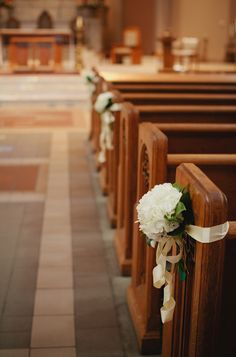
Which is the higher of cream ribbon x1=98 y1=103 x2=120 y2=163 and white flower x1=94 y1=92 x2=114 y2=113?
white flower x1=94 y1=92 x2=114 y2=113

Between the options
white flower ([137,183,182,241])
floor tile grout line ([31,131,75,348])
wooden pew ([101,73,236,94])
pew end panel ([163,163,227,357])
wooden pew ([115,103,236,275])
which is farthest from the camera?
wooden pew ([101,73,236,94])

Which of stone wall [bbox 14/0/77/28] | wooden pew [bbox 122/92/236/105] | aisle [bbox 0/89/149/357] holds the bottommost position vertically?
aisle [bbox 0/89/149/357]

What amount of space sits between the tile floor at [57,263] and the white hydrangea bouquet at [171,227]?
0.79m

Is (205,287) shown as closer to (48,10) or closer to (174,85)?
(174,85)

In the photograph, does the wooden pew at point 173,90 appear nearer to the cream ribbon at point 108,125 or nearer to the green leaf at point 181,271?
the cream ribbon at point 108,125

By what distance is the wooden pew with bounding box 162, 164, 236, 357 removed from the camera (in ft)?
4.62

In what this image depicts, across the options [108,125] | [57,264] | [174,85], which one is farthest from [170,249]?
[174,85]

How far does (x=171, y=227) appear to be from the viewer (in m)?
1.51

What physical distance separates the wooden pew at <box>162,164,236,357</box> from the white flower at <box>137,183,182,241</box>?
57 mm

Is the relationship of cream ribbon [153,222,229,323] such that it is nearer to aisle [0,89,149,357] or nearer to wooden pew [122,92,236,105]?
aisle [0,89,149,357]

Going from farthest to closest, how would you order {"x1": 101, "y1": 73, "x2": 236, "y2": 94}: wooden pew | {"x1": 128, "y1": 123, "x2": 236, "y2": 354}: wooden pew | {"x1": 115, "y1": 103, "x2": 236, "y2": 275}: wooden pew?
1. {"x1": 101, "y1": 73, "x2": 236, "y2": 94}: wooden pew
2. {"x1": 115, "y1": 103, "x2": 236, "y2": 275}: wooden pew
3. {"x1": 128, "y1": 123, "x2": 236, "y2": 354}: wooden pew

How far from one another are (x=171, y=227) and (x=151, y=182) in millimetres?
680

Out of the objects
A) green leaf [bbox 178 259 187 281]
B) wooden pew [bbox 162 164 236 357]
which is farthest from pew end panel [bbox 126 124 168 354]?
green leaf [bbox 178 259 187 281]

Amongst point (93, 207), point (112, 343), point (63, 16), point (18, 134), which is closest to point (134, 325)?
point (112, 343)
